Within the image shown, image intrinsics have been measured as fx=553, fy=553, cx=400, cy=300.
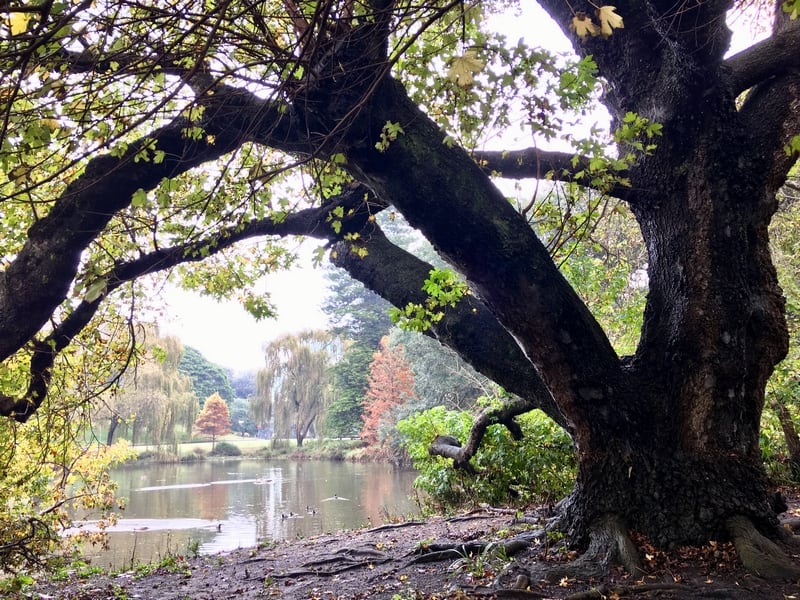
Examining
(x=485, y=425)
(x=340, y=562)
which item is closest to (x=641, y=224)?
(x=485, y=425)

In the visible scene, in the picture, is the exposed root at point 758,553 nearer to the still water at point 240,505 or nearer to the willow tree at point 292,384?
the still water at point 240,505

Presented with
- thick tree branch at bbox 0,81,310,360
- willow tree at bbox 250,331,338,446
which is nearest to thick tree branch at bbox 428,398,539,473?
thick tree branch at bbox 0,81,310,360

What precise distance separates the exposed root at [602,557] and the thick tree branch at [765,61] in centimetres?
299

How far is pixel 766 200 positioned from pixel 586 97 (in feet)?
5.79

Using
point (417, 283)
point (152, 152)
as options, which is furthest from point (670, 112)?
point (152, 152)

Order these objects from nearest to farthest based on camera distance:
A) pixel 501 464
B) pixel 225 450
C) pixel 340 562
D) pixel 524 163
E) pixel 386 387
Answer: pixel 524 163, pixel 340 562, pixel 501 464, pixel 386 387, pixel 225 450

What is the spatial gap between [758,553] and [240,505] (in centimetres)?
1422

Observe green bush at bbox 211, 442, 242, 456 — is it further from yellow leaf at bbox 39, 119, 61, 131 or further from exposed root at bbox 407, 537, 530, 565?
yellow leaf at bbox 39, 119, 61, 131

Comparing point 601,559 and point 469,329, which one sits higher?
point 469,329

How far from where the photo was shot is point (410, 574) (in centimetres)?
414

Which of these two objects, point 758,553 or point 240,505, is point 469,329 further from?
point 240,505

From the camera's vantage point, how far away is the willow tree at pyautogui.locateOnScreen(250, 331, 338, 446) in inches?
1151

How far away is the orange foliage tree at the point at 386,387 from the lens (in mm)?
27372

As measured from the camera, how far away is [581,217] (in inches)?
134
